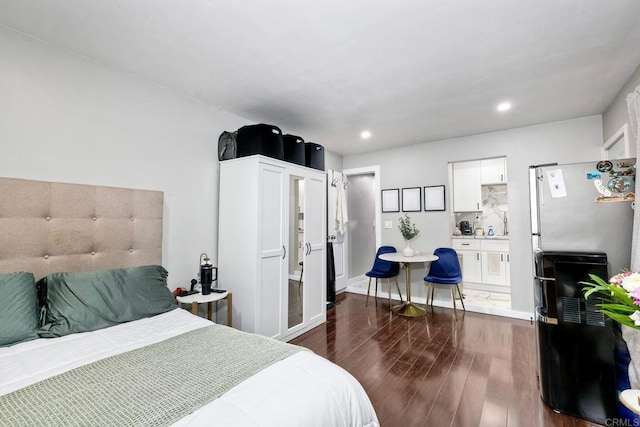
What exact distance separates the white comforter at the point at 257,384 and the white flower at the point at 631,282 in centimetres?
120

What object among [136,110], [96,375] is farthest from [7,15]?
[96,375]

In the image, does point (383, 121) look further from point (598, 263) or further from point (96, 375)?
point (96, 375)

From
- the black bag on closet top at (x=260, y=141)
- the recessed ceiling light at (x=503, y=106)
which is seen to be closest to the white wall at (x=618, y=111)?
the recessed ceiling light at (x=503, y=106)

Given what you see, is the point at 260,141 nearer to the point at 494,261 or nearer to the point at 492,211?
the point at 494,261

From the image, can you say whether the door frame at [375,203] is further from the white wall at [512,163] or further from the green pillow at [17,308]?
the green pillow at [17,308]

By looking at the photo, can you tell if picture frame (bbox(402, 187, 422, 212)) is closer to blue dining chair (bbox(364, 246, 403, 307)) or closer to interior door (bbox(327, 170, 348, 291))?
blue dining chair (bbox(364, 246, 403, 307))

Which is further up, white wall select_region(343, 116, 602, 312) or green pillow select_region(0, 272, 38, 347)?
white wall select_region(343, 116, 602, 312)

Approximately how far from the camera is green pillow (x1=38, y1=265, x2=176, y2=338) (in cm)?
170

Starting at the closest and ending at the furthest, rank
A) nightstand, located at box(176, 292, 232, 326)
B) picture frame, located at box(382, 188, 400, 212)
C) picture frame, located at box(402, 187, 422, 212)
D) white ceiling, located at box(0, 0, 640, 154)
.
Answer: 1. white ceiling, located at box(0, 0, 640, 154)
2. nightstand, located at box(176, 292, 232, 326)
3. picture frame, located at box(402, 187, 422, 212)
4. picture frame, located at box(382, 188, 400, 212)

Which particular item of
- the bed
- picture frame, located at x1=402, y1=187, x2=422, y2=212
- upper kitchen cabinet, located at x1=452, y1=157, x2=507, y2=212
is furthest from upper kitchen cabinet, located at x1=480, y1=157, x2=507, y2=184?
the bed

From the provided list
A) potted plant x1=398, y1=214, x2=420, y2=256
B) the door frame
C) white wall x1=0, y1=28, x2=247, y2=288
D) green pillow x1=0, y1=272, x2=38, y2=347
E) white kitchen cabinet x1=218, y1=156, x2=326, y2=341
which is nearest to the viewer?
green pillow x1=0, y1=272, x2=38, y2=347

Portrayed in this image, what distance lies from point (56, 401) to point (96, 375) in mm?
179

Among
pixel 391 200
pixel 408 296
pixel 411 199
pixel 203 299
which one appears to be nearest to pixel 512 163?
pixel 411 199

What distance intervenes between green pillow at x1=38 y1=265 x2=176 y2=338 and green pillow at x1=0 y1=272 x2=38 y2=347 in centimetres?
7
